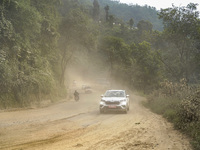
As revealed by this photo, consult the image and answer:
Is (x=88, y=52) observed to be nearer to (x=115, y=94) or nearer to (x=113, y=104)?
(x=115, y=94)

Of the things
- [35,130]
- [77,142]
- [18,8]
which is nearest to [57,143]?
[77,142]

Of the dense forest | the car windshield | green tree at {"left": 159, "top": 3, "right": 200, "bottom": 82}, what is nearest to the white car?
the car windshield

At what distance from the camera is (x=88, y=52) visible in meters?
42.8

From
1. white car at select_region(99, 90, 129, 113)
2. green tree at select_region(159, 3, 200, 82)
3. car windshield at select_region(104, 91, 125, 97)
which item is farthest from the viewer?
green tree at select_region(159, 3, 200, 82)

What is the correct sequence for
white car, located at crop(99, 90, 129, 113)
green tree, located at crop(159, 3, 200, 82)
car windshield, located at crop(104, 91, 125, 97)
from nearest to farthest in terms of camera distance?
white car, located at crop(99, 90, 129, 113) < car windshield, located at crop(104, 91, 125, 97) < green tree, located at crop(159, 3, 200, 82)

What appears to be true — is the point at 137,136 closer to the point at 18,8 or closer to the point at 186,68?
the point at 18,8

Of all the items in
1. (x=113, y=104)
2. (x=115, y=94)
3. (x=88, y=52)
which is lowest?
(x=113, y=104)

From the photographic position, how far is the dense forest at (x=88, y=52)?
20328mm

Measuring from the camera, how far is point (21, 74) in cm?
2320

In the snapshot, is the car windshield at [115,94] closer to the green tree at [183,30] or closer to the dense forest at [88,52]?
the dense forest at [88,52]

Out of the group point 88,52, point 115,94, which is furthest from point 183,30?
point 115,94

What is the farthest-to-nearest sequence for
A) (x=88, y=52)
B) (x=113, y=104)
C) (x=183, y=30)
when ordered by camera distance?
(x=88, y=52), (x=183, y=30), (x=113, y=104)

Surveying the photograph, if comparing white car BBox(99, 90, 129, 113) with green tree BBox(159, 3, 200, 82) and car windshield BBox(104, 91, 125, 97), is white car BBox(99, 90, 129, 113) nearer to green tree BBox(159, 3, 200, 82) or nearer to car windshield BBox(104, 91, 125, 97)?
car windshield BBox(104, 91, 125, 97)

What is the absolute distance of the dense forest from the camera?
66.7 ft
